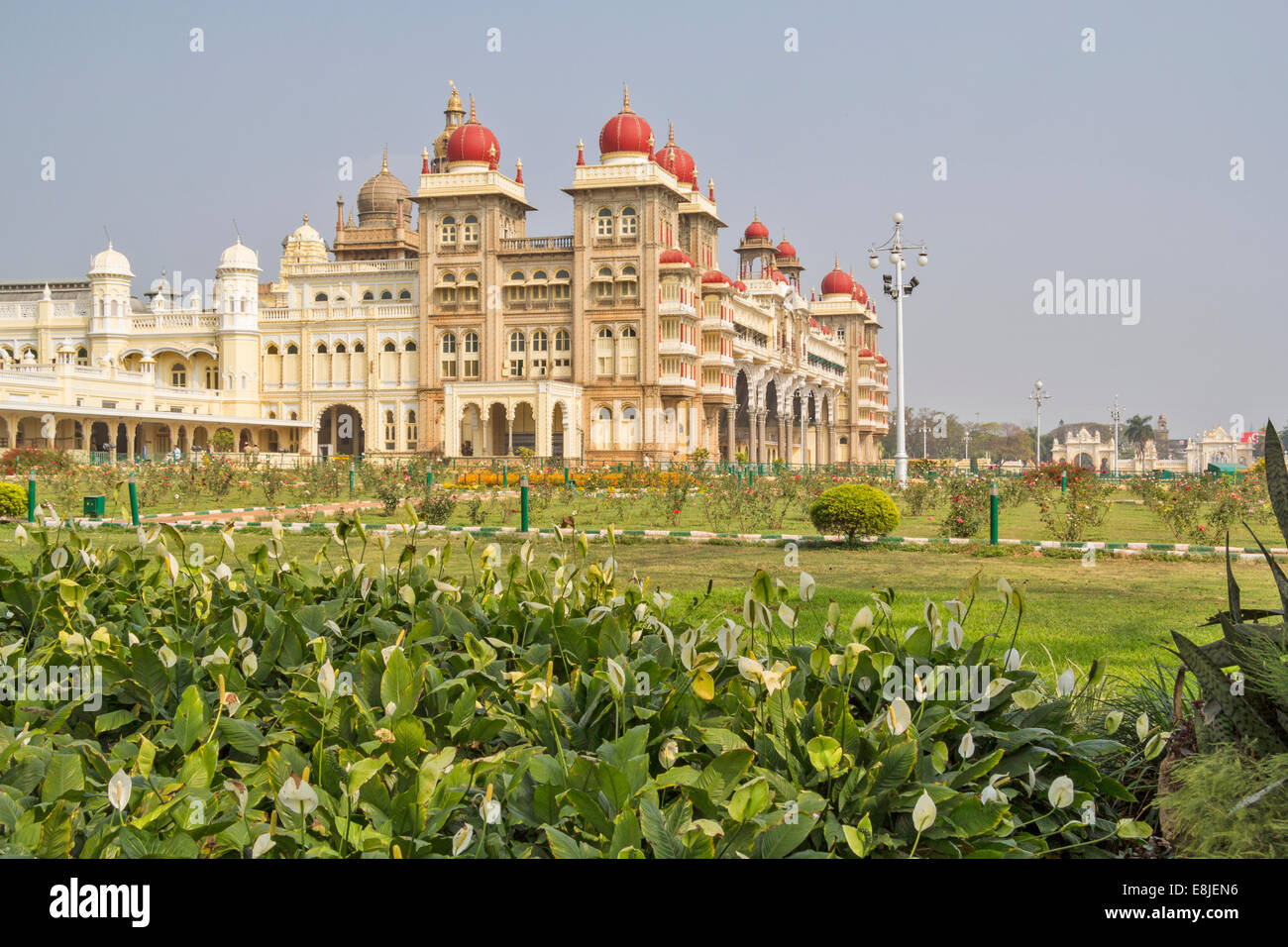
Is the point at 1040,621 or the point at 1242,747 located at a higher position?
the point at 1242,747

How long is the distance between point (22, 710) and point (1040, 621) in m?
6.40

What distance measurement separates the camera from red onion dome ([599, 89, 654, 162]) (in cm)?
4584

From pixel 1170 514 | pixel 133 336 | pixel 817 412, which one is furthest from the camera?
pixel 817 412


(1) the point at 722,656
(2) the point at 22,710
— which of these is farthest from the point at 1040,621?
(2) the point at 22,710

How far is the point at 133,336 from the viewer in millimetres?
54281

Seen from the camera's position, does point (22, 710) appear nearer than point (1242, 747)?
No

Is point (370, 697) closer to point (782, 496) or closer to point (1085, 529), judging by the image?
point (1085, 529)

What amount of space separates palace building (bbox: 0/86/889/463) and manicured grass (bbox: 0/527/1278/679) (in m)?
31.5

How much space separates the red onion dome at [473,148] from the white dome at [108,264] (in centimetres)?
1976

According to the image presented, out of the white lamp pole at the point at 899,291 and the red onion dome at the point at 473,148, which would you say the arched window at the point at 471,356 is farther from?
the white lamp pole at the point at 899,291

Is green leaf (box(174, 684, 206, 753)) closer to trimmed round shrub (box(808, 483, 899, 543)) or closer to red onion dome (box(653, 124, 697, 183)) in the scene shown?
trimmed round shrub (box(808, 483, 899, 543))

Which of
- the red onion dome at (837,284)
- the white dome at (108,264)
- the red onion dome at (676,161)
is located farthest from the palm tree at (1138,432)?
the white dome at (108,264)

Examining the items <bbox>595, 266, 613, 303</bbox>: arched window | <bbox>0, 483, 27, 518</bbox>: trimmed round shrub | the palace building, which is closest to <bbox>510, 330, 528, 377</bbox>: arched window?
the palace building

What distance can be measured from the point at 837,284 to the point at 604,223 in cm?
2982
